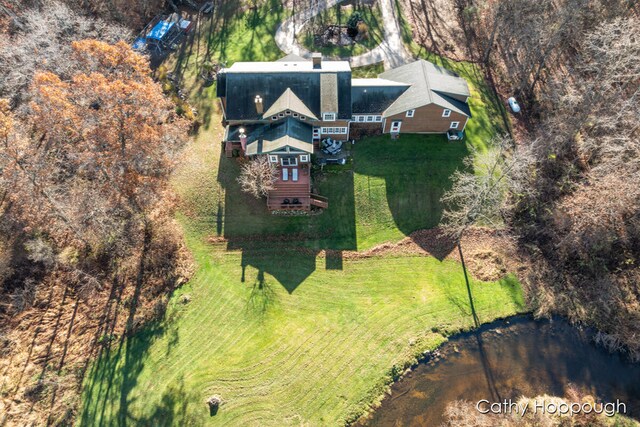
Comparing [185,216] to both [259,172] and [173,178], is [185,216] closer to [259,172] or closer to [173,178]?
[173,178]

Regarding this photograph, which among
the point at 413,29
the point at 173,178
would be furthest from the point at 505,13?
the point at 173,178

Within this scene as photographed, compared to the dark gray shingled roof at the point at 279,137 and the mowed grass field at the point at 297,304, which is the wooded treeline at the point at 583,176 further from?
the dark gray shingled roof at the point at 279,137

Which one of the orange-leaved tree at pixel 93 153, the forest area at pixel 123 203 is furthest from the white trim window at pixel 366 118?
the orange-leaved tree at pixel 93 153

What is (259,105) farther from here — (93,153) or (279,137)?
(93,153)

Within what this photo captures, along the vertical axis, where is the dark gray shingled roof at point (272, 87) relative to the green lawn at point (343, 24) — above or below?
below

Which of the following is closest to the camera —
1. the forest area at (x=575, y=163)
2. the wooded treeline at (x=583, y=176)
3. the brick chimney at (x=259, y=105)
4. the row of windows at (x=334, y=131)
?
the wooded treeline at (x=583, y=176)
